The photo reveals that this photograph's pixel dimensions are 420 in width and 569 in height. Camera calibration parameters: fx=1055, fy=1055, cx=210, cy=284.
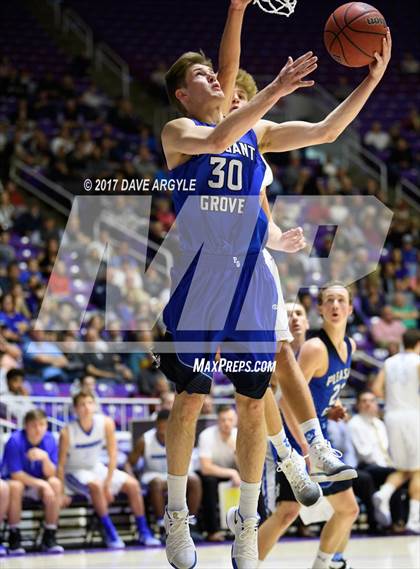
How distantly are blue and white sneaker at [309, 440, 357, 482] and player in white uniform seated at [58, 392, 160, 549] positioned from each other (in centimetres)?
474

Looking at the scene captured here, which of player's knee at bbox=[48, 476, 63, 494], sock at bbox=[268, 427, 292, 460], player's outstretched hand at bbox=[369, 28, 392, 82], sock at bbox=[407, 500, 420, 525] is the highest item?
player's outstretched hand at bbox=[369, 28, 392, 82]

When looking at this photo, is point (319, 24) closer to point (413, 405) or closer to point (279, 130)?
point (413, 405)

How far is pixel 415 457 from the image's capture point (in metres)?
11.1

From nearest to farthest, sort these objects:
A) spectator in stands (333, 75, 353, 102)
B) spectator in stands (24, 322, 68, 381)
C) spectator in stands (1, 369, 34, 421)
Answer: spectator in stands (1, 369, 34, 421) → spectator in stands (24, 322, 68, 381) → spectator in stands (333, 75, 353, 102)

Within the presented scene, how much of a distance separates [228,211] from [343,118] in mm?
795

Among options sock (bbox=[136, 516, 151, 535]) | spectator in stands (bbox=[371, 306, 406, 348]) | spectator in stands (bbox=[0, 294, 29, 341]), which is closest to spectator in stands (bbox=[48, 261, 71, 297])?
spectator in stands (bbox=[0, 294, 29, 341])

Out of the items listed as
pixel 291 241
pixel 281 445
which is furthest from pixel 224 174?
pixel 281 445

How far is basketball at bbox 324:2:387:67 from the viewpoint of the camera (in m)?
5.57

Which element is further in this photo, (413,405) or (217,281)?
(413,405)

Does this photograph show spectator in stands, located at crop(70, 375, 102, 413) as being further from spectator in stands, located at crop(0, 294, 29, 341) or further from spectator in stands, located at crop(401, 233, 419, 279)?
spectator in stands, located at crop(401, 233, 419, 279)

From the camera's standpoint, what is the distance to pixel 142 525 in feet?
34.1

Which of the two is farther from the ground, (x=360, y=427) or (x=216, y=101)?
(x=216, y=101)

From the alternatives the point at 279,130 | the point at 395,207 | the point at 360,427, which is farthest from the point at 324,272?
the point at 279,130

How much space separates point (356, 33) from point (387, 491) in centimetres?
648
